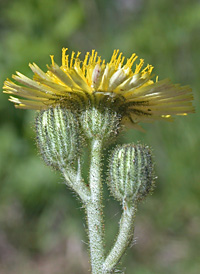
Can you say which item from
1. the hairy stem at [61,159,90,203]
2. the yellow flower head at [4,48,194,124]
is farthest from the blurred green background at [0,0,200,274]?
the hairy stem at [61,159,90,203]

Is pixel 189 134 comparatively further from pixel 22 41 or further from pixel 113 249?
pixel 113 249

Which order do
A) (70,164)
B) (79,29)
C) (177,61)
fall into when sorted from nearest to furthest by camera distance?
(70,164) → (177,61) → (79,29)

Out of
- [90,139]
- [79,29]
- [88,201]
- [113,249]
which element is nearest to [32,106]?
[90,139]

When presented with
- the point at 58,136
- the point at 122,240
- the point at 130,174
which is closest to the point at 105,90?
the point at 58,136

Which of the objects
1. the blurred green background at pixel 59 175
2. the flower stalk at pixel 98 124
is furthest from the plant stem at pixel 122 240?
the blurred green background at pixel 59 175

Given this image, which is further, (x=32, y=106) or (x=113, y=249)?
(x=32, y=106)

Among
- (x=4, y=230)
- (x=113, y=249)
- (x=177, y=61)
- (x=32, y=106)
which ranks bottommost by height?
(x=4, y=230)
